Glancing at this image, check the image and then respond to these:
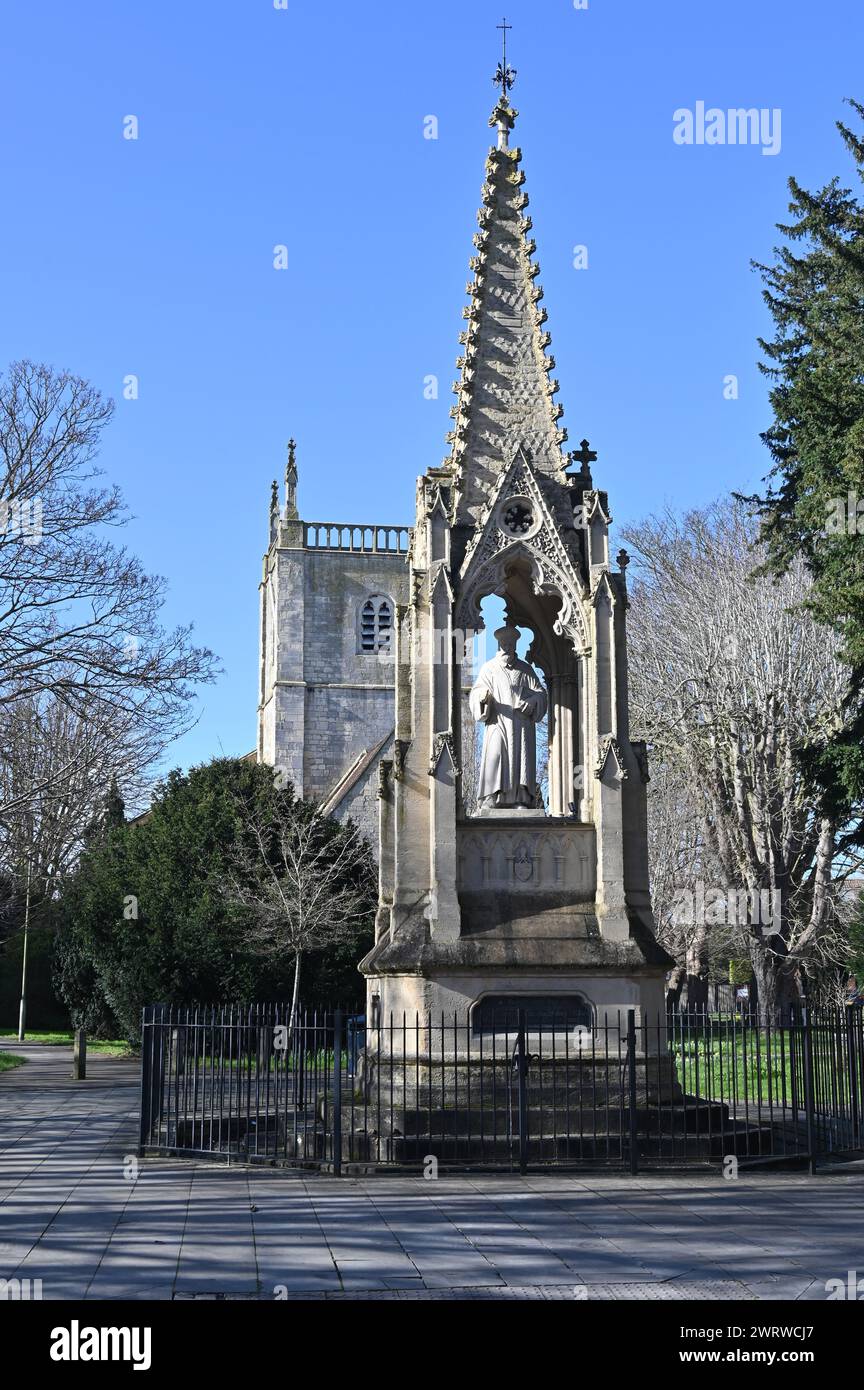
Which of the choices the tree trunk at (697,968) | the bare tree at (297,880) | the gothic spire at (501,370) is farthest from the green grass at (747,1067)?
the bare tree at (297,880)

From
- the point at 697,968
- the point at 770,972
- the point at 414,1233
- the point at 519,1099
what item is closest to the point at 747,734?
the point at 770,972

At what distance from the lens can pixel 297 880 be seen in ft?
106

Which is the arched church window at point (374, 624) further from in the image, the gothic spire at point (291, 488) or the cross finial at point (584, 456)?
the cross finial at point (584, 456)

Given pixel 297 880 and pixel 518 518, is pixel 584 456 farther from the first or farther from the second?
pixel 297 880

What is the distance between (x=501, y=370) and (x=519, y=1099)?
7927 millimetres

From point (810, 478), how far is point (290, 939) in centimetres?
1539

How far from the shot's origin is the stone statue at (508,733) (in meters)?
15.6

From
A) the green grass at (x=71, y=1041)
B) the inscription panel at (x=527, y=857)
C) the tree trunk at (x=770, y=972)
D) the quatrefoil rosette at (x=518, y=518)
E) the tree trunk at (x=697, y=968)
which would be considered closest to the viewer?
the inscription panel at (x=527, y=857)

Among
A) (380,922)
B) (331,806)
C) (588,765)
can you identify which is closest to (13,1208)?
(380,922)

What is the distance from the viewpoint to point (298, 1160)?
13523 mm

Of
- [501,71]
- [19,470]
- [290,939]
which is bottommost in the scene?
[290,939]

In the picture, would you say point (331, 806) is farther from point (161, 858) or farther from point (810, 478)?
point (810, 478)

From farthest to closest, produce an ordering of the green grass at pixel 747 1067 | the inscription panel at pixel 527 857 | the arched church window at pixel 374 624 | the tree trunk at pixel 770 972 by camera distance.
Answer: the arched church window at pixel 374 624, the tree trunk at pixel 770 972, the inscription panel at pixel 527 857, the green grass at pixel 747 1067
